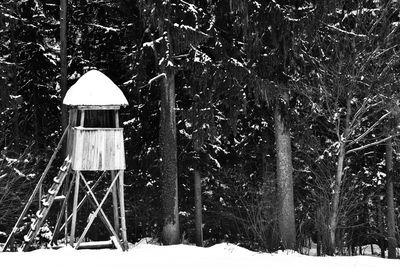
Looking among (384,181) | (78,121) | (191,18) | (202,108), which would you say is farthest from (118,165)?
(384,181)

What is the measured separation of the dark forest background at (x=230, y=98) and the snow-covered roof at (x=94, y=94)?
1.92 m

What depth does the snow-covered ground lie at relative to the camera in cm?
878

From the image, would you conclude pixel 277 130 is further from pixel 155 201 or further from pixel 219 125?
pixel 155 201

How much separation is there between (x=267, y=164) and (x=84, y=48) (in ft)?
24.5

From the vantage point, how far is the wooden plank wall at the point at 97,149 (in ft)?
35.7

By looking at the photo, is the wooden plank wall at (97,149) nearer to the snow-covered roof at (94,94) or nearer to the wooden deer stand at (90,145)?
the wooden deer stand at (90,145)

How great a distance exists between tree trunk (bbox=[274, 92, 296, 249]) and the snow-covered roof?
14.5ft

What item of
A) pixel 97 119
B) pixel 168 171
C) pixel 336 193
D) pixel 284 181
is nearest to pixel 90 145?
pixel 97 119

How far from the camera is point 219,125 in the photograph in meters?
15.4

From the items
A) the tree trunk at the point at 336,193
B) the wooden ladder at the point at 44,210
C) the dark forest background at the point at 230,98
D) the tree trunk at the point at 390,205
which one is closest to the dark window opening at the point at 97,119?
the wooden ladder at the point at 44,210

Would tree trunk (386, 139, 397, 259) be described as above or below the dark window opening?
below

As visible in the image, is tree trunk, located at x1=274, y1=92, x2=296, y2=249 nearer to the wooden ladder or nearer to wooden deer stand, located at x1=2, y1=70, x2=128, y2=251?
wooden deer stand, located at x1=2, y1=70, x2=128, y2=251

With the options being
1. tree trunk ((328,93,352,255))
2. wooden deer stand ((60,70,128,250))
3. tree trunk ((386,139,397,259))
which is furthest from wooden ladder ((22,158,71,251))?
tree trunk ((386,139,397,259))

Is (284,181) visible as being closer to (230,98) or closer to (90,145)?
(230,98)
